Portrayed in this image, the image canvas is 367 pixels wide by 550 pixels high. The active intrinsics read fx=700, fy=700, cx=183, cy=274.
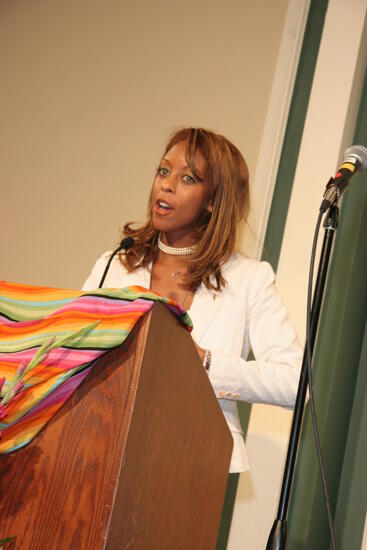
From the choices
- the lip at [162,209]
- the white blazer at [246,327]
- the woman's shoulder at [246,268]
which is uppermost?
the lip at [162,209]

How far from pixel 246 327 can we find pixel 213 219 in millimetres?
358

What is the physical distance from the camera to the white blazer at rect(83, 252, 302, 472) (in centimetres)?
179

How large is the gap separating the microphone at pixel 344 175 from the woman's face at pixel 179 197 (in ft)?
2.23

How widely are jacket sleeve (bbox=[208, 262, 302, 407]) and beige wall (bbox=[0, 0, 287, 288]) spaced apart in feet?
4.14

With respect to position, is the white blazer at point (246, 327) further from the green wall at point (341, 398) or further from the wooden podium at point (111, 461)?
the wooden podium at point (111, 461)

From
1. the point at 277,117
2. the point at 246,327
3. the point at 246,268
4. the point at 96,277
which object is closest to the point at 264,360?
the point at 246,327

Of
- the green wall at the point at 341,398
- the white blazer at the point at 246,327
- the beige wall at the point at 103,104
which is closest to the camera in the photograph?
the white blazer at the point at 246,327

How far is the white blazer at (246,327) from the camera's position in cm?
179

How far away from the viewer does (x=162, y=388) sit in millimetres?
1002

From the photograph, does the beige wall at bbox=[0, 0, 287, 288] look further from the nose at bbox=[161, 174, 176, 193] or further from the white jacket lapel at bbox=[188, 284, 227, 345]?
the white jacket lapel at bbox=[188, 284, 227, 345]

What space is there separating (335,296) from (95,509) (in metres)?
1.90

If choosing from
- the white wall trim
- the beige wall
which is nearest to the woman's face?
the white wall trim

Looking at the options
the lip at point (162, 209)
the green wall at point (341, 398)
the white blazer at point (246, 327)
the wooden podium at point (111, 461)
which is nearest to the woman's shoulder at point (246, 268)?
the white blazer at point (246, 327)

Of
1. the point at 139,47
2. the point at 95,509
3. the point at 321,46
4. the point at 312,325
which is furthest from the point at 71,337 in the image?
the point at 139,47
